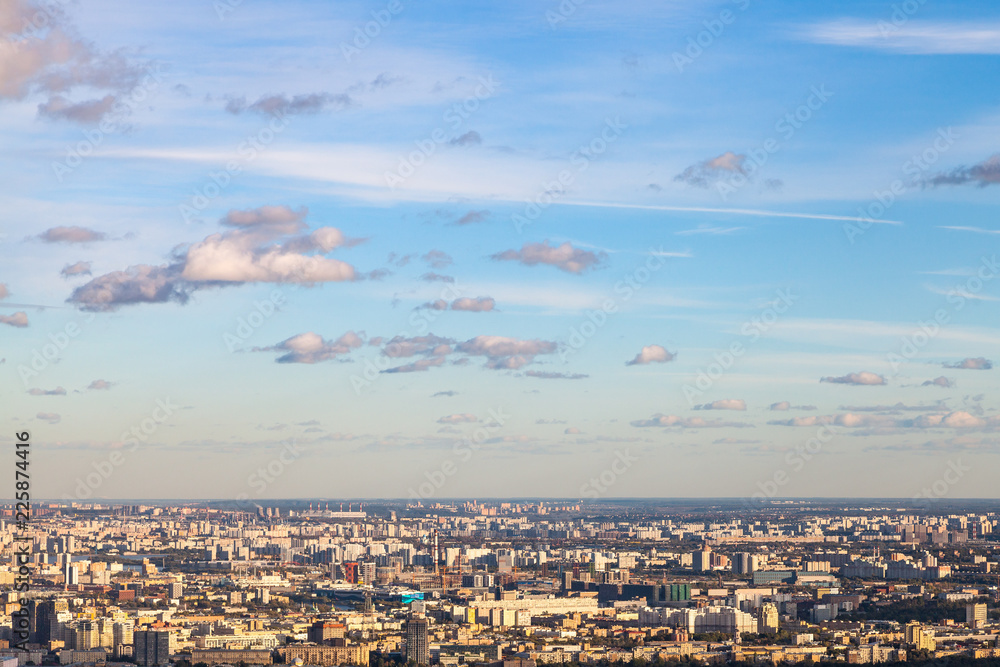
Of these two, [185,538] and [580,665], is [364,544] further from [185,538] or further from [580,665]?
[580,665]

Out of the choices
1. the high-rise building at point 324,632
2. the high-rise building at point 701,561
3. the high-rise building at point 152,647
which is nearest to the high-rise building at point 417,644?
the high-rise building at point 324,632

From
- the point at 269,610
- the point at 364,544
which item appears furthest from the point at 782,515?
the point at 269,610

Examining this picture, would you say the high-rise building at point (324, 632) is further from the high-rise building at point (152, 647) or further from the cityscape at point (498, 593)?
the high-rise building at point (152, 647)

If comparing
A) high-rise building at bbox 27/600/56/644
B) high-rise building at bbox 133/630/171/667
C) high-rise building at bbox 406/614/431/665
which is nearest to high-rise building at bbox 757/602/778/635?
high-rise building at bbox 406/614/431/665

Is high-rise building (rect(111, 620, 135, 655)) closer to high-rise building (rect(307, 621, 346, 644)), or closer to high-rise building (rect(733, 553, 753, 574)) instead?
high-rise building (rect(307, 621, 346, 644))

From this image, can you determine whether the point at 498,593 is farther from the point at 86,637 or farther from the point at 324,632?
the point at 86,637

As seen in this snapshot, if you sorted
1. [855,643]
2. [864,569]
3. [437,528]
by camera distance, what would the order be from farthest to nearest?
[437,528] < [864,569] < [855,643]
